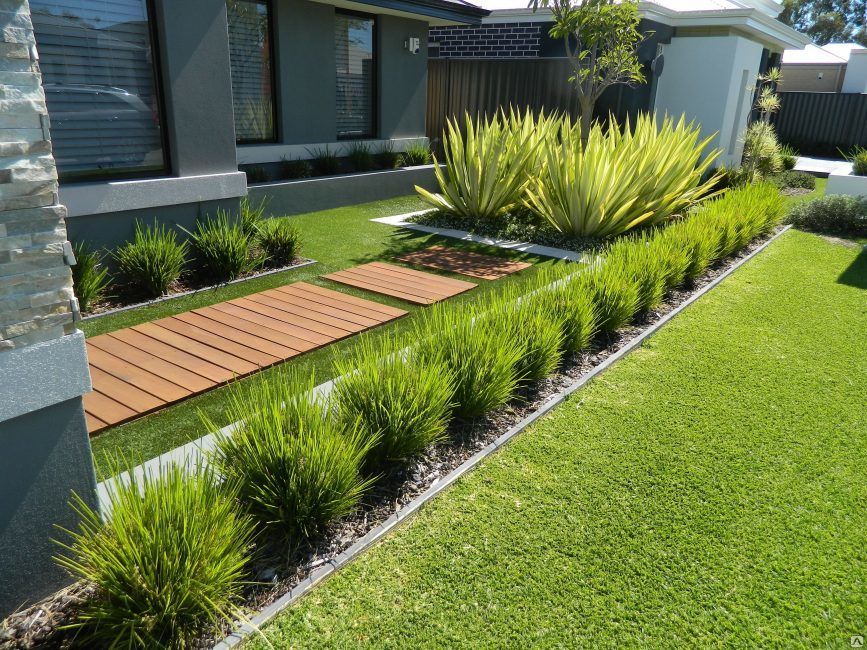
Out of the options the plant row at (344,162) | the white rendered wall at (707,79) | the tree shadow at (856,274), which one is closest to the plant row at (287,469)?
the tree shadow at (856,274)

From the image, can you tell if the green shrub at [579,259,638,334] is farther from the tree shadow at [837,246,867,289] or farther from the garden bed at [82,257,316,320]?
the tree shadow at [837,246,867,289]

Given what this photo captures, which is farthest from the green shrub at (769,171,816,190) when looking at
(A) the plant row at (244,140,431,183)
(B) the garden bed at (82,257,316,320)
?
(B) the garden bed at (82,257,316,320)

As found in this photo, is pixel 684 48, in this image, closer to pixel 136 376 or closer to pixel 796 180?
pixel 796 180

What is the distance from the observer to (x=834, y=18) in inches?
2103

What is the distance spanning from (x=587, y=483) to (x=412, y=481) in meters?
0.94

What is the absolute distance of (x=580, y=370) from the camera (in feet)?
15.6

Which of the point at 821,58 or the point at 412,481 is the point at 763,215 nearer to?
the point at 412,481

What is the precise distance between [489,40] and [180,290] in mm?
11178

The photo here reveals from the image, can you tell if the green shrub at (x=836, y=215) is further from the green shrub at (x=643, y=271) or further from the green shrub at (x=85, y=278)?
the green shrub at (x=85, y=278)

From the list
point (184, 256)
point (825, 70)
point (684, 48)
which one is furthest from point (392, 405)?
point (825, 70)

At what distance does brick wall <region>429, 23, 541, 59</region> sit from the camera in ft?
45.4

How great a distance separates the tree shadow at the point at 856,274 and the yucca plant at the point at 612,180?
7.14ft

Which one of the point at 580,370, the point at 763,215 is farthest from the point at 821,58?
the point at 580,370

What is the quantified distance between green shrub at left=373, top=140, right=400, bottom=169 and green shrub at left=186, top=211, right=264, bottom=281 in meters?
5.12
